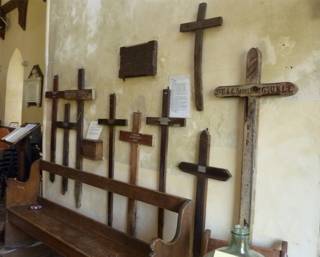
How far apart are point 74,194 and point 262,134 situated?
1.72m

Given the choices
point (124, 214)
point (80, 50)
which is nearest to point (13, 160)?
point (80, 50)

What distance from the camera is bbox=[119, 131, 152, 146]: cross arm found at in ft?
7.04

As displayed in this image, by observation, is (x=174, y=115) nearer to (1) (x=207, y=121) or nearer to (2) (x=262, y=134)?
(1) (x=207, y=121)

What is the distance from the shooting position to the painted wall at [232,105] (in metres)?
1.45

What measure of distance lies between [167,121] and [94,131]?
0.78 m

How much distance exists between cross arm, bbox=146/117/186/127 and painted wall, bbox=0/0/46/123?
319 centimetres

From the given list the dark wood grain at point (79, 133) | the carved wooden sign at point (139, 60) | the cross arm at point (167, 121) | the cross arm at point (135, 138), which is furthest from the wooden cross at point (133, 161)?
the dark wood grain at point (79, 133)

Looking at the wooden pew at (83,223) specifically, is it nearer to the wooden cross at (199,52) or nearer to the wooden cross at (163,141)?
the wooden cross at (163,141)

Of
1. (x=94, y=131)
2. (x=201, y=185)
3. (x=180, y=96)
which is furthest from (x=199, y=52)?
(x=94, y=131)

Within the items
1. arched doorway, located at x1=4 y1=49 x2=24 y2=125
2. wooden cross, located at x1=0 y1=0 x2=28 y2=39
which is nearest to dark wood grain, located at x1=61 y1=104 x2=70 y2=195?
wooden cross, located at x1=0 y1=0 x2=28 y2=39

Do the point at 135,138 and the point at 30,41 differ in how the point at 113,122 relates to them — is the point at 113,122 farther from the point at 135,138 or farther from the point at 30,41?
the point at 30,41

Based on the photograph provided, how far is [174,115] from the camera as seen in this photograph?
6.51ft

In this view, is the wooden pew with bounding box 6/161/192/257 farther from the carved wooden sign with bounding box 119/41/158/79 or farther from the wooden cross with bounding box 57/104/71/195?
the carved wooden sign with bounding box 119/41/158/79

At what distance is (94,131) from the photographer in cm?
257
